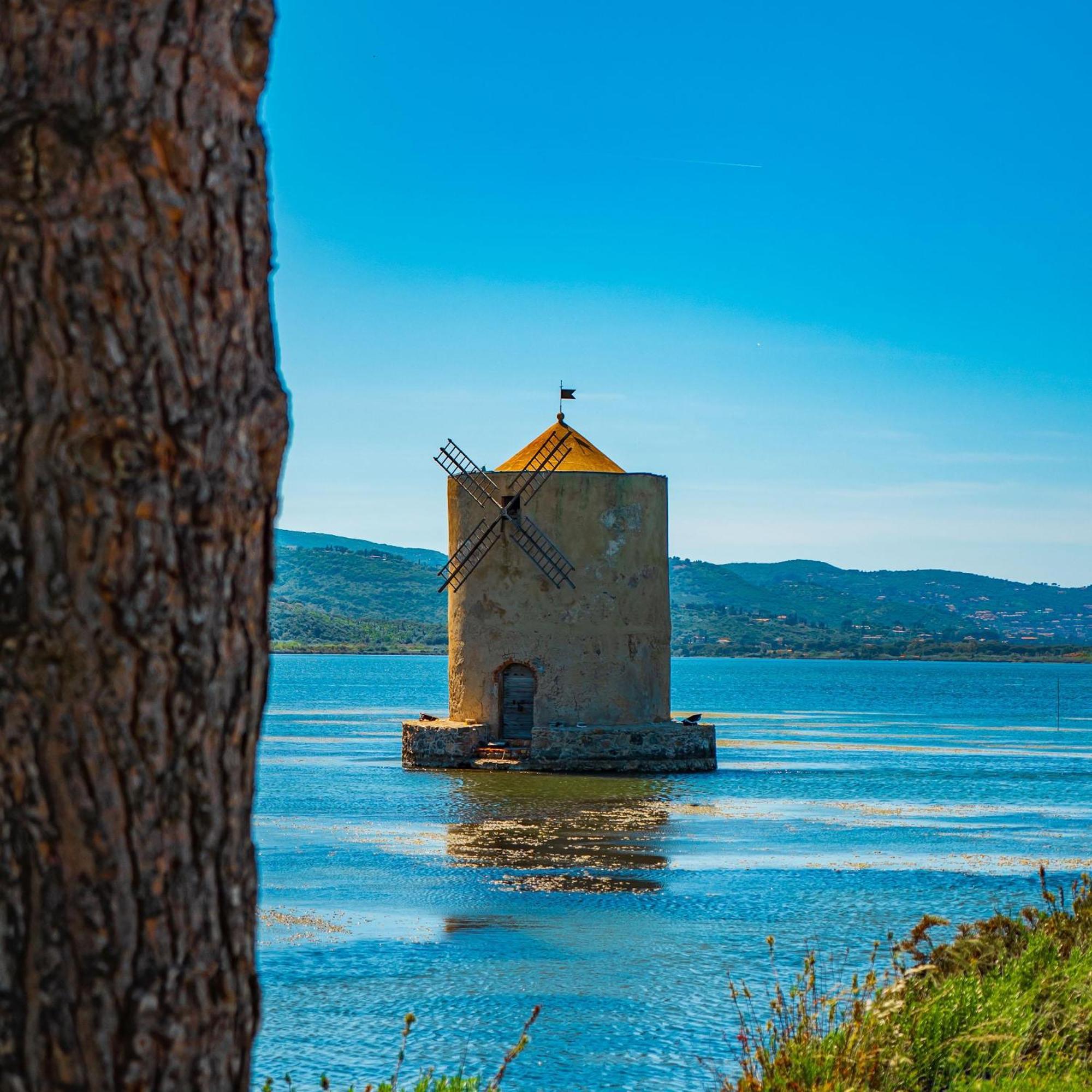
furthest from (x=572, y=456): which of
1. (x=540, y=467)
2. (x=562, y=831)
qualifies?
(x=562, y=831)

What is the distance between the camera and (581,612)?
23.5 metres

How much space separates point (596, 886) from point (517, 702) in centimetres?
Result: 1087

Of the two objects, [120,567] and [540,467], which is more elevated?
[540,467]

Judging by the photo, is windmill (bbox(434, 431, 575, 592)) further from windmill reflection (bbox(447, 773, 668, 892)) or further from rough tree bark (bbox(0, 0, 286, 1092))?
rough tree bark (bbox(0, 0, 286, 1092))

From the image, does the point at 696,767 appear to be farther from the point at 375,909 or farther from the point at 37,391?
the point at 37,391

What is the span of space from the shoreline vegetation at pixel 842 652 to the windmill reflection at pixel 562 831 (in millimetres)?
125051

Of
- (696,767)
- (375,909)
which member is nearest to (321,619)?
(696,767)

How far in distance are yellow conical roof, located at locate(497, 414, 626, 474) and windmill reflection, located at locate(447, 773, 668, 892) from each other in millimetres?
4844

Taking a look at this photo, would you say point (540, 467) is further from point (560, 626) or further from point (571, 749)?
point (571, 749)

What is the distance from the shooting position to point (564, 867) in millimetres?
14539

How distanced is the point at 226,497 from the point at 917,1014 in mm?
4191

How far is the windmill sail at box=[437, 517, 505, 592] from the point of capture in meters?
24.0

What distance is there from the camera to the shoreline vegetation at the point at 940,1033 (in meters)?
5.42

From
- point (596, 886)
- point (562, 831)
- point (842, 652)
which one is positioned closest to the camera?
point (596, 886)
